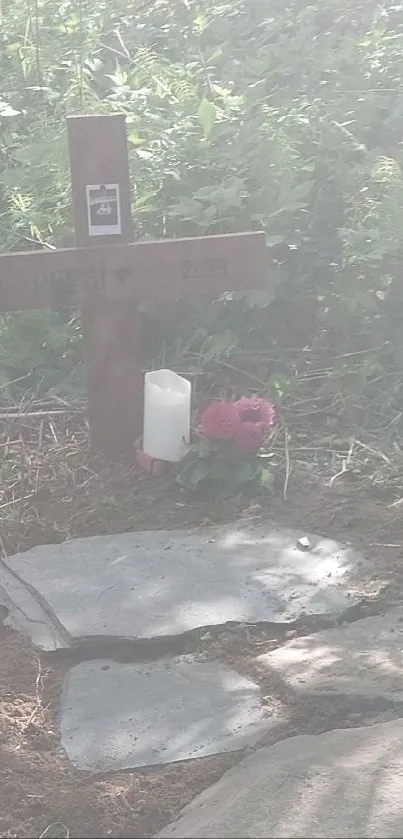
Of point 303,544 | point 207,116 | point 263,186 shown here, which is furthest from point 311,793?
point 207,116

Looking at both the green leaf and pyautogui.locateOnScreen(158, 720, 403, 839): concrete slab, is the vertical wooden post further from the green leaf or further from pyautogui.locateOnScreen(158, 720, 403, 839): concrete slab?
pyautogui.locateOnScreen(158, 720, 403, 839): concrete slab

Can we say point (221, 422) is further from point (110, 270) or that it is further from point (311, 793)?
point (311, 793)

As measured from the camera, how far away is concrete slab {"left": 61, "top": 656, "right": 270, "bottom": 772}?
2.34 m

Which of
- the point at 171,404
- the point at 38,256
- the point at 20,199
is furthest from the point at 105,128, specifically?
the point at 20,199

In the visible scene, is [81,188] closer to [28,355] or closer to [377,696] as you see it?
[28,355]

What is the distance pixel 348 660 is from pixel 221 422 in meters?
1.21

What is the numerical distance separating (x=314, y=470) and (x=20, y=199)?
2088 mm

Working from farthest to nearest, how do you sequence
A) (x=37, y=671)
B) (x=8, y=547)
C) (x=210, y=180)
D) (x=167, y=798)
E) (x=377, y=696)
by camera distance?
(x=210, y=180), (x=8, y=547), (x=37, y=671), (x=377, y=696), (x=167, y=798)

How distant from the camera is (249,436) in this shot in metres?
3.69

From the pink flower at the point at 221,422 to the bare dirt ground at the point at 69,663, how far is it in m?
0.22

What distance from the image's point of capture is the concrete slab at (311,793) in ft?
4.78

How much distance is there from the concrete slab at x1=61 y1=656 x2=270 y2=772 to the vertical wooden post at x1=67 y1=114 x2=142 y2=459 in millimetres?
1323

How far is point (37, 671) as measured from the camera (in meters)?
2.73

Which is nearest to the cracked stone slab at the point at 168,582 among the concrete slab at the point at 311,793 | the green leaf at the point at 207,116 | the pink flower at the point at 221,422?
the pink flower at the point at 221,422
